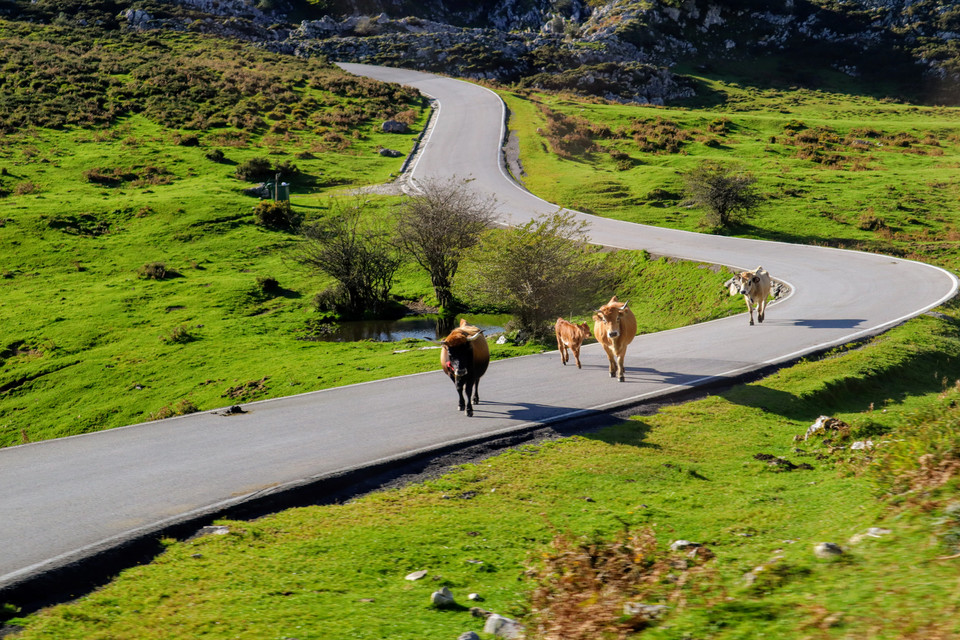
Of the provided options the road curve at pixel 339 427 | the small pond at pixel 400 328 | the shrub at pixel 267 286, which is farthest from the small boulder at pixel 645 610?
the shrub at pixel 267 286

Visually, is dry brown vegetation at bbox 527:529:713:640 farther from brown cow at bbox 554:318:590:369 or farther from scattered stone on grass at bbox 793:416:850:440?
brown cow at bbox 554:318:590:369

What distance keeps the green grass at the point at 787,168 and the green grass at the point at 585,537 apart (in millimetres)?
29308

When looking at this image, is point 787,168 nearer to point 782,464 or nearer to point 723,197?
point 723,197

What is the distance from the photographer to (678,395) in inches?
660

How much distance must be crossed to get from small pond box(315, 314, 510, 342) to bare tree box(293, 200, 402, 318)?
1.10 m

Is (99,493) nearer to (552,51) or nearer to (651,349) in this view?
(651,349)

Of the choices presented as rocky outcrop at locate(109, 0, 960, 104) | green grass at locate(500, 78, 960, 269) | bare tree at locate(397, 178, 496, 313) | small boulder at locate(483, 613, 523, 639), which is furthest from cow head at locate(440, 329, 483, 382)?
rocky outcrop at locate(109, 0, 960, 104)

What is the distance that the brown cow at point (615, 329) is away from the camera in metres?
17.5

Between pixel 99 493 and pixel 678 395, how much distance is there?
43.5 ft

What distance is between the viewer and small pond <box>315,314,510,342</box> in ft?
106

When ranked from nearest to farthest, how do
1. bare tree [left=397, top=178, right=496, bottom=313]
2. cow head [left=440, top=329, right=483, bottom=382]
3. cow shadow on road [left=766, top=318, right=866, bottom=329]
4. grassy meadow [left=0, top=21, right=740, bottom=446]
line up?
1. cow head [left=440, top=329, right=483, bottom=382]
2. cow shadow on road [left=766, top=318, right=866, bottom=329]
3. grassy meadow [left=0, top=21, right=740, bottom=446]
4. bare tree [left=397, top=178, right=496, bottom=313]

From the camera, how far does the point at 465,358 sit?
1489cm

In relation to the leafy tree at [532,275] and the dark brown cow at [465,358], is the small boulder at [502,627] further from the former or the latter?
the leafy tree at [532,275]

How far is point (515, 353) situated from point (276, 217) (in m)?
28.0
